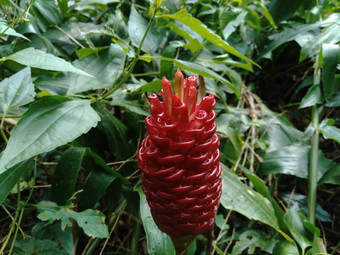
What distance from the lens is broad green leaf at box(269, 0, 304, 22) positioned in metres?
1.84

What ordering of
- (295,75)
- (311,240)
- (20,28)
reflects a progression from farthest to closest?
(295,75)
(20,28)
(311,240)

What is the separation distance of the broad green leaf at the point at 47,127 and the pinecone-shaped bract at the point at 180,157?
228mm

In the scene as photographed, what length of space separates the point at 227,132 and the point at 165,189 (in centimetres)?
70

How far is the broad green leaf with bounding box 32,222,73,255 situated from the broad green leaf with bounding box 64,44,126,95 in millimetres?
444

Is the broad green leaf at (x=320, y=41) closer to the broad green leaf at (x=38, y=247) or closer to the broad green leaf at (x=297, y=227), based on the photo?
the broad green leaf at (x=297, y=227)

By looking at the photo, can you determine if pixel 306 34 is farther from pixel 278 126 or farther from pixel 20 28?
pixel 20 28

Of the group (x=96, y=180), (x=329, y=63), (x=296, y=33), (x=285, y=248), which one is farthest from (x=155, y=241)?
(x=296, y=33)

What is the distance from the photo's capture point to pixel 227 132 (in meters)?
1.38

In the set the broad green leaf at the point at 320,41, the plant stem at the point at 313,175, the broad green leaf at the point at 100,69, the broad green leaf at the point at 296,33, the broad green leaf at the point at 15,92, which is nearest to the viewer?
the broad green leaf at the point at 15,92

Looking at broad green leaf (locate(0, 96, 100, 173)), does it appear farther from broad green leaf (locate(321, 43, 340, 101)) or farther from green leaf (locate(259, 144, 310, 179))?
broad green leaf (locate(321, 43, 340, 101))

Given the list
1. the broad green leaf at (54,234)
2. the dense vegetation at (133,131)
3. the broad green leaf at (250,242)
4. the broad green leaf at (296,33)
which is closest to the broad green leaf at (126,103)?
the dense vegetation at (133,131)

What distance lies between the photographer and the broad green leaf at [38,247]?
3.27 feet

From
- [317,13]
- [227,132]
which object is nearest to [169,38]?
[227,132]

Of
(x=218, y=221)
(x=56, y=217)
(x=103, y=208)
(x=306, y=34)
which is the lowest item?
(x=103, y=208)
